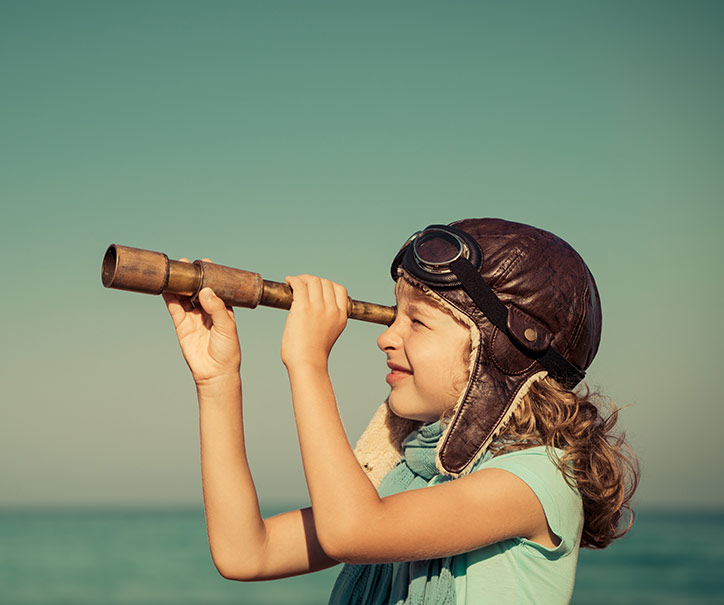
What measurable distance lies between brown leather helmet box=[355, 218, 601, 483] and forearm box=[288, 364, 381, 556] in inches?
17.6

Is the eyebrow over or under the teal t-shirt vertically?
over

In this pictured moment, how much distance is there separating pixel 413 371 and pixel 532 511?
611 millimetres

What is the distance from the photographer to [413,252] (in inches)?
113

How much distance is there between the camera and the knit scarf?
8.65 feet

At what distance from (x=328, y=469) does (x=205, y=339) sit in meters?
0.78

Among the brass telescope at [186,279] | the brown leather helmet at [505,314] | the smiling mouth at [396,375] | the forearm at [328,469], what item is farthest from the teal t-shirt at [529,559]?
the brass telescope at [186,279]

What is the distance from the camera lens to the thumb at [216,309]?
253 centimetres

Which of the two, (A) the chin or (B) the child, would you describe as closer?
(B) the child

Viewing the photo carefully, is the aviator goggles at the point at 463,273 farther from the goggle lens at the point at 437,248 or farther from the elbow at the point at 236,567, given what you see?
the elbow at the point at 236,567

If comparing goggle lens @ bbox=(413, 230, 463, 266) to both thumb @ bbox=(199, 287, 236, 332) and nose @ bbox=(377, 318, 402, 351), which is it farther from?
thumb @ bbox=(199, 287, 236, 332)

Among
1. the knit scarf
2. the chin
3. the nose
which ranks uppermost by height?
the nose

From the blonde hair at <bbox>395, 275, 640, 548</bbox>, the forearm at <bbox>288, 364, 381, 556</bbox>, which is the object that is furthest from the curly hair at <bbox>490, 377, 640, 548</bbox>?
the forearm at <bbox>288, 364, 381, 556</bbox>

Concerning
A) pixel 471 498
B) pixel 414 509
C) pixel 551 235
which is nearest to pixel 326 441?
pixel 414 509

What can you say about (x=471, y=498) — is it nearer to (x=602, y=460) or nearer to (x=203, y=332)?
(x=602, y=460)
